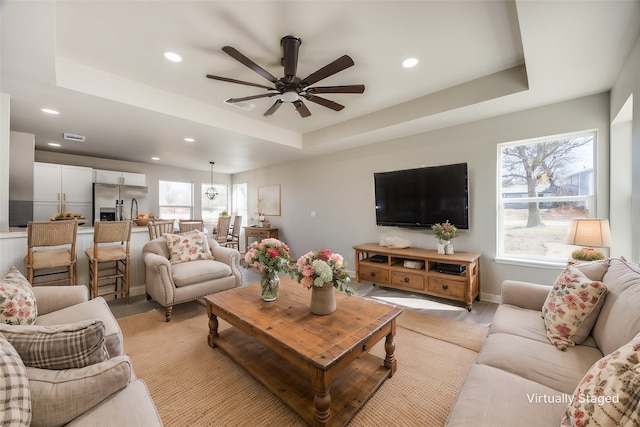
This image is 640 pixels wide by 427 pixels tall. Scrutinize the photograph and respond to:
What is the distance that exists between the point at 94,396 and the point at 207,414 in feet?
2.61

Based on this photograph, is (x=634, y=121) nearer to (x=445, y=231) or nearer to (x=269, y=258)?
(x=445, y=231)

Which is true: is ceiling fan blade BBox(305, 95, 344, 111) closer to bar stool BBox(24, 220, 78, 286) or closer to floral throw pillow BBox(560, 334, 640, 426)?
floral throw pillow BBox(560, 334, 640, 426)

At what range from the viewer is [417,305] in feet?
10.7

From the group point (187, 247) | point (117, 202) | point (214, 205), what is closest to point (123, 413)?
point (187, 247)

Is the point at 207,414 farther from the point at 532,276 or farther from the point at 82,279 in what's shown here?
the point at 532,276

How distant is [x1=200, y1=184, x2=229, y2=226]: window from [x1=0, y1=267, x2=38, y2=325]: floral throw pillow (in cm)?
619

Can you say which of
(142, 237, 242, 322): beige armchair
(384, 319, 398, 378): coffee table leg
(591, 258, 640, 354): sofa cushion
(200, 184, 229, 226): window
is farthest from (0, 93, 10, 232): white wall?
(591, 258, 640, 354): sofa cushion

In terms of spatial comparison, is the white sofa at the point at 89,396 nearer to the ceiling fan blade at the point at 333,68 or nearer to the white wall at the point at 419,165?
the ceiling fan blade at the point at 333,68

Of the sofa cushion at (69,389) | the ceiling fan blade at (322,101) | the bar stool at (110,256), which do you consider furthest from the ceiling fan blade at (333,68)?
the bar stool at (110,256)

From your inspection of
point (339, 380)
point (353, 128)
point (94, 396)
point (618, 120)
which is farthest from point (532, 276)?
point (94, 396)

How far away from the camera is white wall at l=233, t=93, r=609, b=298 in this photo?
2834mm

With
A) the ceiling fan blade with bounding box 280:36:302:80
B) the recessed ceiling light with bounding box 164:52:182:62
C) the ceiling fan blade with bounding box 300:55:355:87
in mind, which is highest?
the recessed ceiling light with bounding box 164:52:182:62

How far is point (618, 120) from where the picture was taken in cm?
245

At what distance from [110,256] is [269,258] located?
237 cm
